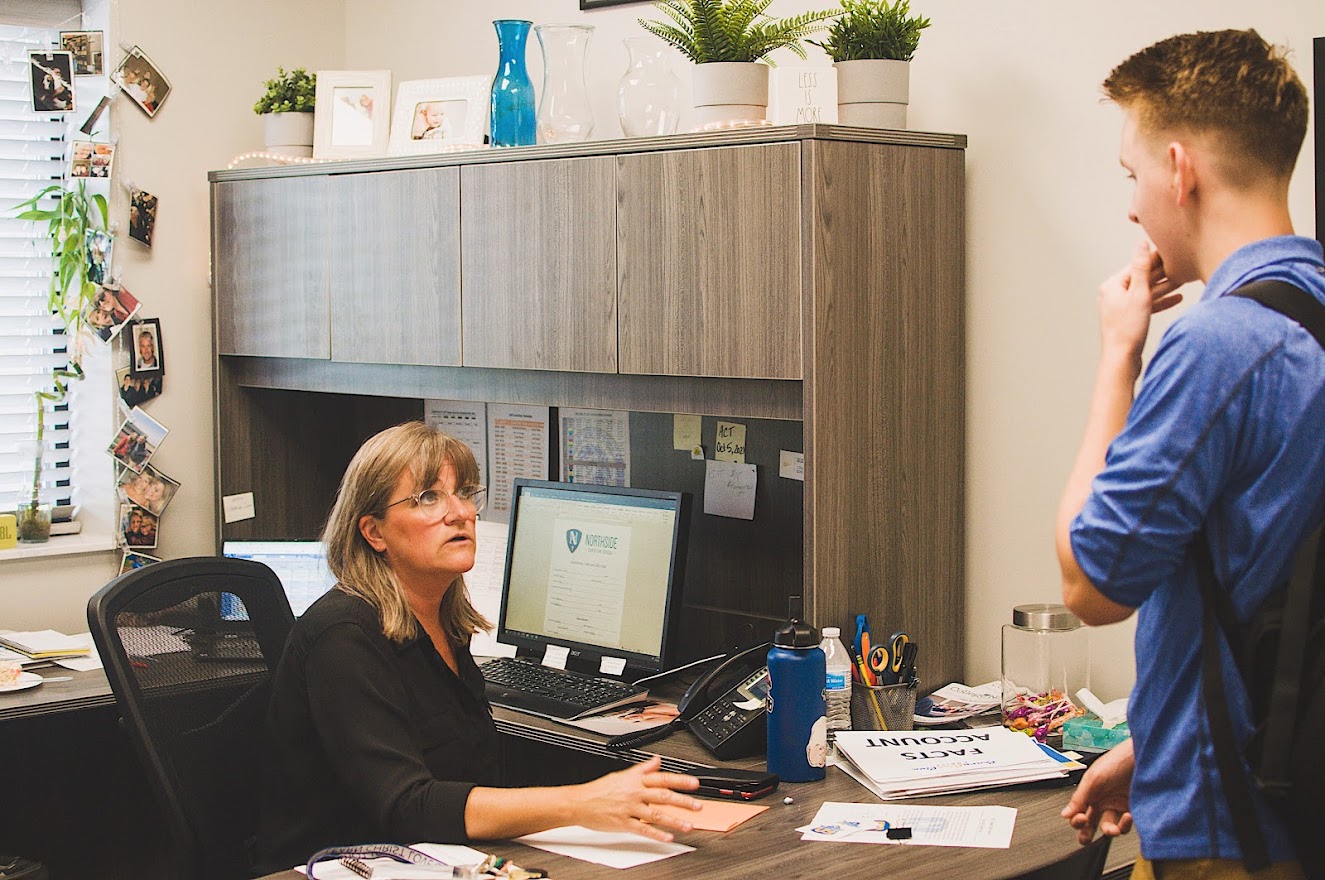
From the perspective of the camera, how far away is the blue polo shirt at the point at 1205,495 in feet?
4.10

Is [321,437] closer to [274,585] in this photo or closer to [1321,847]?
[274,585]

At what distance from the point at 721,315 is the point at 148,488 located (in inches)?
70.0

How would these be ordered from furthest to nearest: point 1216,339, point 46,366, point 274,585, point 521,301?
1. point 46,366
2. point 521,301
3. point 274,585
4. point 1216,339

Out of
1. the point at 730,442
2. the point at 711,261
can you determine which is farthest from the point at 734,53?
the point at 730,442

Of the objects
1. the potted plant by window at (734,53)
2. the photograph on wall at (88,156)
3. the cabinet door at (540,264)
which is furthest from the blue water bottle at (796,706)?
the photograph on wall at (88,156)

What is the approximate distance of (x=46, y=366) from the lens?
11.6ft

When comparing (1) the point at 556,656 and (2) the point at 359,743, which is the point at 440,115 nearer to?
(1) the point at 556,656

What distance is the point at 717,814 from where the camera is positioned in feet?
6.53

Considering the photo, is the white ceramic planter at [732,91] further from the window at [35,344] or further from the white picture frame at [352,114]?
the window at [35,344]

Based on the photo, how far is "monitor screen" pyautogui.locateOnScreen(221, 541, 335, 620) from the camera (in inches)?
132

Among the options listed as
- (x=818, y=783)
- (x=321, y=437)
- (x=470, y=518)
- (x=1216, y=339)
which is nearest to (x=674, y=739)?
(x=818, y=783)

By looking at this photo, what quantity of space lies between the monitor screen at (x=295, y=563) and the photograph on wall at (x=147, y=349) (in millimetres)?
498

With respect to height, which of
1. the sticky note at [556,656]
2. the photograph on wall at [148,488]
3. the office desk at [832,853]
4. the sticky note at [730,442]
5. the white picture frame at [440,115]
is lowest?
the office desk at [832,853]

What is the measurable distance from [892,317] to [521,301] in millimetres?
760
